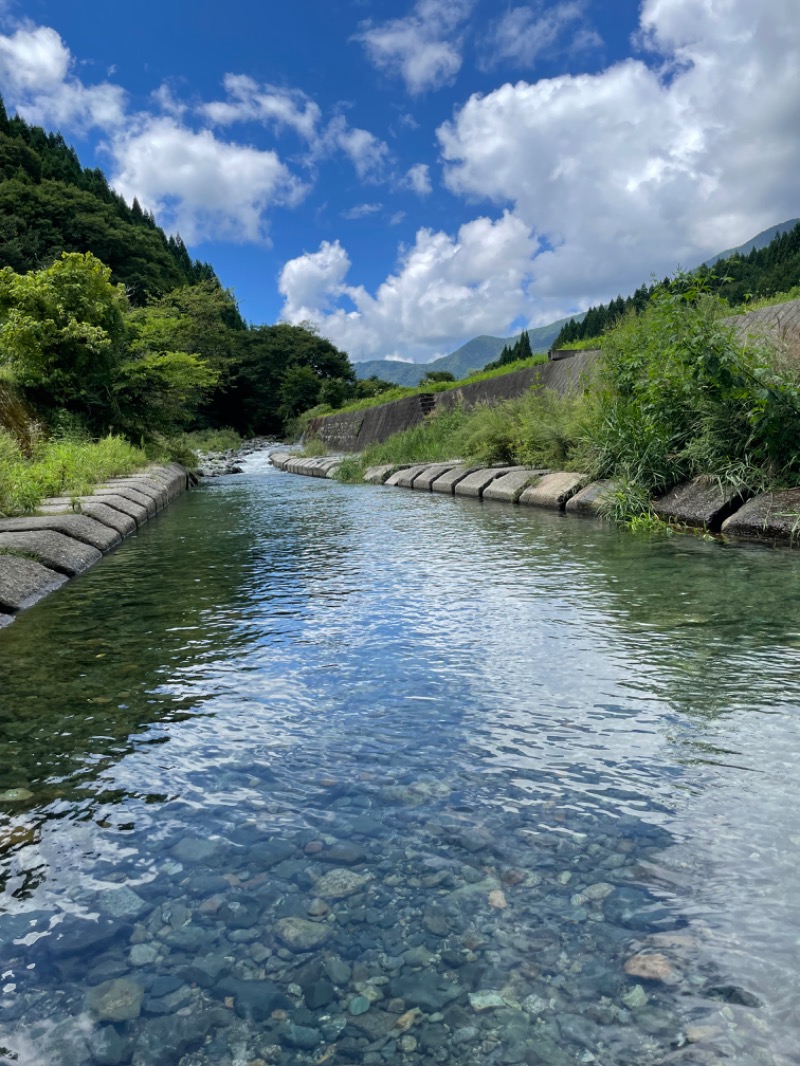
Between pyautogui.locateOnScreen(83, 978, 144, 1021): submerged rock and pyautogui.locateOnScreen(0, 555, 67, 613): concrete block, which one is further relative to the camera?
pyautogui.locateOnScreen(0, 555, 67, 613): concrete block

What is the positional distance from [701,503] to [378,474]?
7.86 meters

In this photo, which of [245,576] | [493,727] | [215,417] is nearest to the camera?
[493,727]

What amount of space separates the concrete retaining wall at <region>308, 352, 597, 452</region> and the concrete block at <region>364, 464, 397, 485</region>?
1.98 m

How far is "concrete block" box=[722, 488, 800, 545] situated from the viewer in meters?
4.62

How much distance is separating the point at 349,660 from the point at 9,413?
11052 mm

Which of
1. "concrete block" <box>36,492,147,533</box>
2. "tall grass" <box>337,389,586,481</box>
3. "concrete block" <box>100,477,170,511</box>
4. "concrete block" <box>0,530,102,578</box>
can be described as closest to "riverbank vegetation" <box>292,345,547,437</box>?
"tall grass" <box>337,389,586,481</box>

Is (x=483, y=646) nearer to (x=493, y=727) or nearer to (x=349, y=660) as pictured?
(x=349, y=660)

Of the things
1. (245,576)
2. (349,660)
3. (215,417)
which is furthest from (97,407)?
(215,417)

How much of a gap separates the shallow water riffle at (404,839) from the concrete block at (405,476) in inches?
316

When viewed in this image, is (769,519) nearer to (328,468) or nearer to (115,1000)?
(115,1000)

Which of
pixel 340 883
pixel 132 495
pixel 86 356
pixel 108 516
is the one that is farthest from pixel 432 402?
pixel 340 883

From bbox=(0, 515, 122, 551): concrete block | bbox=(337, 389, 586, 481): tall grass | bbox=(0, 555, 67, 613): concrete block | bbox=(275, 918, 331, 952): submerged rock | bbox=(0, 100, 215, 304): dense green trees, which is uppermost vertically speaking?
bbox=(0, 100, 215, 304): dense green trees

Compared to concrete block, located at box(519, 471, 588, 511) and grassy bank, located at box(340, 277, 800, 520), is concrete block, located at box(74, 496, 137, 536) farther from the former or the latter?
grassy bank, located at box(340, 277, 800, 520)

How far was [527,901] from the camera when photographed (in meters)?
1.23
